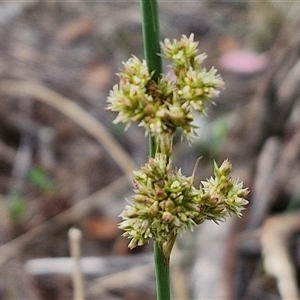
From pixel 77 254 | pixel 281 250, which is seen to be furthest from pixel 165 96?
pixel 281 250

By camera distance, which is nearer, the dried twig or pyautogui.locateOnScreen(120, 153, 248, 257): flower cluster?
pyautogui.locateOnScreen(120, 153, 248, 257): flower cluster

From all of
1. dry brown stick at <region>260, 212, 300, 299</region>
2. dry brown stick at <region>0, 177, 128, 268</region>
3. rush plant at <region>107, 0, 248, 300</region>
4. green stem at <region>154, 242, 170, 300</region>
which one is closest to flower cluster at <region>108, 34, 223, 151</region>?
rush plant at <region>107, 0, 248, 300</region>

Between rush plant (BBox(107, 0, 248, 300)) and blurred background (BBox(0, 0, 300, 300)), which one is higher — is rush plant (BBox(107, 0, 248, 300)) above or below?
below

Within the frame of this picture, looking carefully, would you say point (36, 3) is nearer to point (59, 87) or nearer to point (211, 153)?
point (59, 87)

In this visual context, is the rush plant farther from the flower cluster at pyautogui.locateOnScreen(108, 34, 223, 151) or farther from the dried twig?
the dried twig

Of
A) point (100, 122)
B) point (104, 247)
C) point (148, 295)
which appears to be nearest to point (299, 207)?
point (148, 295)

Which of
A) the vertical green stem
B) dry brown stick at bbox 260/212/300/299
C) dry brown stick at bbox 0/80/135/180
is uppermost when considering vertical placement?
dry brown stick at bbox 0/80/135/180

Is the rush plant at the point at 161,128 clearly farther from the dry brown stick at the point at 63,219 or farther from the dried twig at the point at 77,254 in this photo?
the dry brown stick at the point at 63,219
